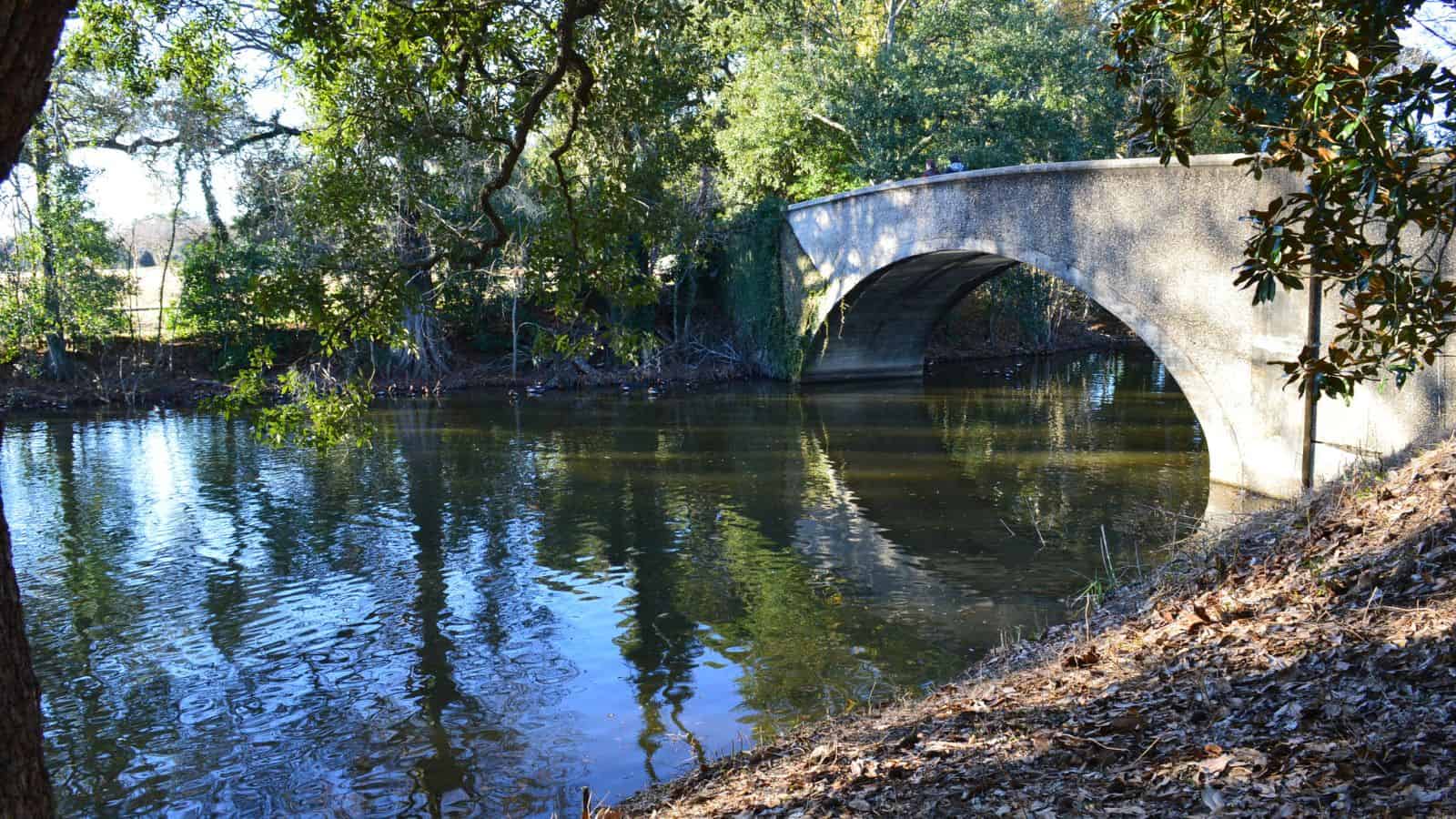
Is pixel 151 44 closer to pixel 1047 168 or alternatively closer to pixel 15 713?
pixel 15 713

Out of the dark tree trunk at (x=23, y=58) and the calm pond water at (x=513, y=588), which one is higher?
the dark tree trunk at (x=23, y=58)

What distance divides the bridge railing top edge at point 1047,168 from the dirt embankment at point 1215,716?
165 inches

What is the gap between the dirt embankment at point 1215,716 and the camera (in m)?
3.16

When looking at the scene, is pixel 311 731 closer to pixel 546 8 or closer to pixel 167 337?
pixel 546 8

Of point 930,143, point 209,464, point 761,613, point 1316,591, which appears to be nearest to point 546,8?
point 761,613

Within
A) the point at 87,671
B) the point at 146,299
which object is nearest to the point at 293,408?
the point at 87,671

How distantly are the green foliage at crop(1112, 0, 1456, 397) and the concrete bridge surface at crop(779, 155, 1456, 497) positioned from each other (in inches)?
93.0

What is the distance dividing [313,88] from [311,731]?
4281mm

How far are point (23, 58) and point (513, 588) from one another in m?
6.97

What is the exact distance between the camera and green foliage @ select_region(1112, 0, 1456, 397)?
4.52m

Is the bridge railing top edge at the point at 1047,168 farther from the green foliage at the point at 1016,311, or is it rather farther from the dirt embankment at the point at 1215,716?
the green foliage at the point at 1016,311

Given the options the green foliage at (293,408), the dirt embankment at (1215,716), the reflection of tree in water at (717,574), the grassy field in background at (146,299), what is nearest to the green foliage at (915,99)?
the reflection of tree in water at (717,574)

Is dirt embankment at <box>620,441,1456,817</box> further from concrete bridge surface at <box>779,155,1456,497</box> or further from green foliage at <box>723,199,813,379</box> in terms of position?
green foliage at <box>723,199,813,379</box>

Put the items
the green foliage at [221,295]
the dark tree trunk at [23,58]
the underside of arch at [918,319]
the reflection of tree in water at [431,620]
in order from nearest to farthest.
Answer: the dark tree trunk at [23,58] < the reflection of tree in water at [431,620] < the underside of arch at [918,319] < the green foliage at [221,295]
